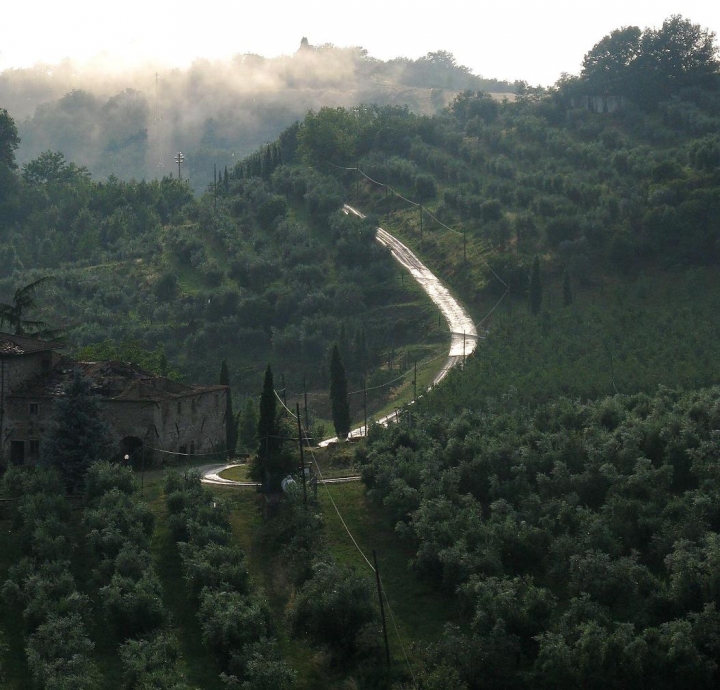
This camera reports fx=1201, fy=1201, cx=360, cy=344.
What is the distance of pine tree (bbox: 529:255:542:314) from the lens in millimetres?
109938

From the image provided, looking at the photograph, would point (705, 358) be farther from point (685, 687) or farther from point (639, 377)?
point (685, 687)

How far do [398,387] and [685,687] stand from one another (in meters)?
60.9

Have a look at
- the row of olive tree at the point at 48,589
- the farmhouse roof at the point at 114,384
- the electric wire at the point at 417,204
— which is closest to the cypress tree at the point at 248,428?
the farmhouse roof at the point at 114,384

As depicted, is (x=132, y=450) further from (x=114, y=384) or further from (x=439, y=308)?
(x=439, y=308)

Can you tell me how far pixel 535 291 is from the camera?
110000mm

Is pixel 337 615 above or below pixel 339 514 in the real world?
above

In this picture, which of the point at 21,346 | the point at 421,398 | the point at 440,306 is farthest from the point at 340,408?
the point at 440,306

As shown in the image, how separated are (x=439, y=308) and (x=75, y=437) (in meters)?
61.2

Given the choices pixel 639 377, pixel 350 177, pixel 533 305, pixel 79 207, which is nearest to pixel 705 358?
pixel 639 377

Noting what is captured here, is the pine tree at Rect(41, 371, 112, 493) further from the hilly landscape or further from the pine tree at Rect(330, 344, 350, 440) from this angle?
the pine tree at Rect(330, 344, 350, 440)

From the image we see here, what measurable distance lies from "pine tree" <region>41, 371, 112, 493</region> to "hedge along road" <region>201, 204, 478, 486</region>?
932 cm

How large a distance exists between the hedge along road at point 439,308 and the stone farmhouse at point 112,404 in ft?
11.0

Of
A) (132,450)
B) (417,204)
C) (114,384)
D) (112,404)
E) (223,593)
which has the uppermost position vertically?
(417,204)

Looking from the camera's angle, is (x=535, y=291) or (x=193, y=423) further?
(x=535, y=291)
